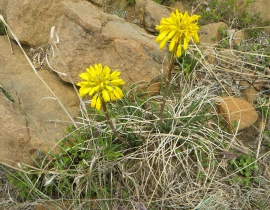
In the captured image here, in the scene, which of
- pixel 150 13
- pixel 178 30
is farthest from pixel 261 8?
pixel 178 30

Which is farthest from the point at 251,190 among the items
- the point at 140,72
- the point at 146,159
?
the point at 140,72

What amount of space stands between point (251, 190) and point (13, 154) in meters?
2.25

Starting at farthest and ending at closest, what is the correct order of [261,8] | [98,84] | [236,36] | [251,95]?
[261,8] < [236,36] < [251,95] < [98,84]

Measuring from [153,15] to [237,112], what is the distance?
1747mm

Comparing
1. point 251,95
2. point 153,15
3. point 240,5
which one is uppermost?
point 240,5

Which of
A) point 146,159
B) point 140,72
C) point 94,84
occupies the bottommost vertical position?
point 146,159

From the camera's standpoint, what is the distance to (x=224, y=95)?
11.5 feet

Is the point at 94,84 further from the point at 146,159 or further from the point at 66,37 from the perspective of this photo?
the point at 66,37

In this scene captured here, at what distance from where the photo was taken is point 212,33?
399 cm

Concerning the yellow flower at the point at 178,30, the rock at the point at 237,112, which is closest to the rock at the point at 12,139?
the yellow flower at the point at 178,30

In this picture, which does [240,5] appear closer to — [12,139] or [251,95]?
[251,95]

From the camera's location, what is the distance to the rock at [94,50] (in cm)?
340

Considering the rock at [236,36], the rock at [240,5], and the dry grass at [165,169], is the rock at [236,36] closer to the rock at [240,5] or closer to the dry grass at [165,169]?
the rock at [240,5]

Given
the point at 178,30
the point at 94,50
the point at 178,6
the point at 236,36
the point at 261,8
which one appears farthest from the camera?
the point at 178,6
